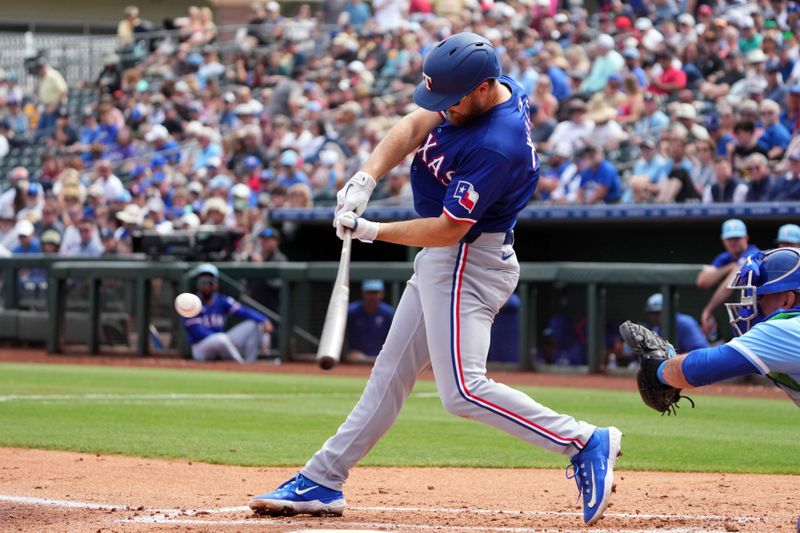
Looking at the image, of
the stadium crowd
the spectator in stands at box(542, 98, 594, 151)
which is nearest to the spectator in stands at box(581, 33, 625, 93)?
the stadium crowd

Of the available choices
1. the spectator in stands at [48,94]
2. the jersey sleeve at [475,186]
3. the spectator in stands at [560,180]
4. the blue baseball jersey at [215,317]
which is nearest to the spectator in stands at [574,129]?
the spectator in stands at [560,180]

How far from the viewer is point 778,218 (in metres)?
12.3

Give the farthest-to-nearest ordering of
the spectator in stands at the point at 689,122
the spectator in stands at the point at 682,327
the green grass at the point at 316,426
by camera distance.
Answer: the spectator in stands at the point at 689,122 < the spectator in stands at the point at 682,327 < the green grass at the point at 316,426

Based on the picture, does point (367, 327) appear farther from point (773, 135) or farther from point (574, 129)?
point (773, 135)

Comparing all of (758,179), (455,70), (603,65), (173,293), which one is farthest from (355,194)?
(603,65)

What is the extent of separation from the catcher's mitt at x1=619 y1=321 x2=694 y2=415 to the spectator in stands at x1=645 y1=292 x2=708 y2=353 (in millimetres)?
7401

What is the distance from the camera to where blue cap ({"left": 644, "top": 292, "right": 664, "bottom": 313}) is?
12258 millimetres

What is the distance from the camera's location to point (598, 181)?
45.6 feet

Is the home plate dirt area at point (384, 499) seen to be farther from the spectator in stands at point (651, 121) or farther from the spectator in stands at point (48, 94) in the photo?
the spectator in stands at point (48, 94)

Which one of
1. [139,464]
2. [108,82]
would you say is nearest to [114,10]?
[108,82]

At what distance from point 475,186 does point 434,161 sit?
0.29m

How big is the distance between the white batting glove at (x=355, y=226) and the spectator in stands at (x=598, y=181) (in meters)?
9.53

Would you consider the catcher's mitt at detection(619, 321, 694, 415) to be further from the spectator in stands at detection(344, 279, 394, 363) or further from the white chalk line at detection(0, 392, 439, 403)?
the spectator in stands at detection(344, 279, 394, 363)

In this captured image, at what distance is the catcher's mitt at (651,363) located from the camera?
457 cm
